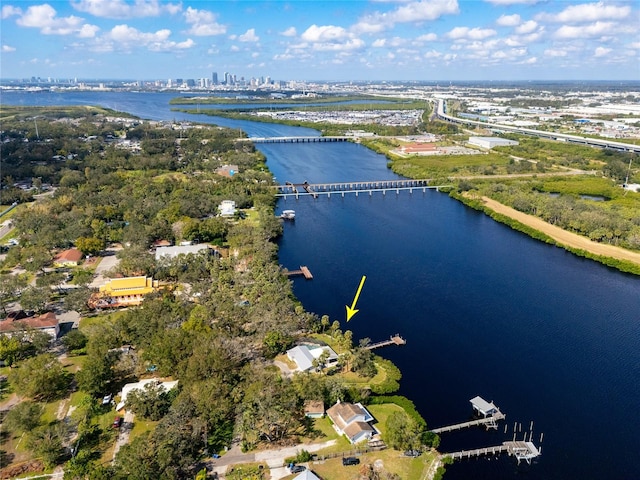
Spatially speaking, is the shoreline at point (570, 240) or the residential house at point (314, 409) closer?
the residential house at point (314, 409)

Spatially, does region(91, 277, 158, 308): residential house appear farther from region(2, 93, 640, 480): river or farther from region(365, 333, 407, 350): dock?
region(365, 333, 407, 350): dock

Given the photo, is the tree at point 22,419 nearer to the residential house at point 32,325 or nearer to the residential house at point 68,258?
the residential house at point 32,325

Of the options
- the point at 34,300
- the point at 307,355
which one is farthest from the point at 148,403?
the point at 34,300

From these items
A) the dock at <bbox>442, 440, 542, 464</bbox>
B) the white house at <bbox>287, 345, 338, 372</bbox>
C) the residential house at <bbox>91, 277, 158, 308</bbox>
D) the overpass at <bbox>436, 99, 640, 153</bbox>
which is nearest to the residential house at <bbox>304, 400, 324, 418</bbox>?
the white house at <bbox>287, 345, 338, 372</bbox>

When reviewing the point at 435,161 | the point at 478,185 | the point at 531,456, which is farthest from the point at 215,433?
the point at 435,161

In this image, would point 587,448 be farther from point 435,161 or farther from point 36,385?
point 435,161

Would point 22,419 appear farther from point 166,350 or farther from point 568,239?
point 568,239

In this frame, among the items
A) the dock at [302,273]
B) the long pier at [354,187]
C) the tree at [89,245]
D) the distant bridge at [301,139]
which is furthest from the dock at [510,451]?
the distant bridge at [301,139]
